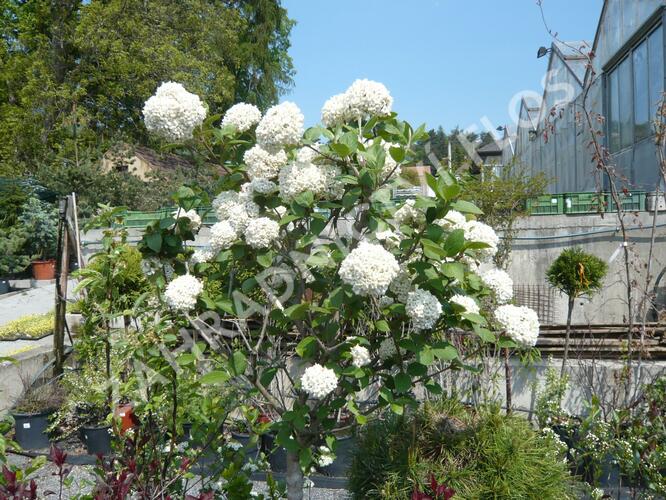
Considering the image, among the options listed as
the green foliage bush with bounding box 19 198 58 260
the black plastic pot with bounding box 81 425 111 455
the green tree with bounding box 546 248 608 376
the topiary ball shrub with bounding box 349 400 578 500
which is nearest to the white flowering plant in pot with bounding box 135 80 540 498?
the topiary ball shrub with bounding box 349 400 578 500

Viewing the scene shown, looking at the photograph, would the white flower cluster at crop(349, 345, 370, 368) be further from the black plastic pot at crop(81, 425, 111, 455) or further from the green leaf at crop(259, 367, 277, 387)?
the black plastic pot at crop(81, 425, 111, 455)

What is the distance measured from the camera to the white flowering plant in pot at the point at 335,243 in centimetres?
199

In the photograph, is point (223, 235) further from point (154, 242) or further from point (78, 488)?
point (78, 488)

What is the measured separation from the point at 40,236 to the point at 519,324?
12.6 meters

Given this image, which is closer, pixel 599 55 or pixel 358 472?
pixel 358 472

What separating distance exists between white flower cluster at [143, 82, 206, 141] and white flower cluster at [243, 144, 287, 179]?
223 millimetres

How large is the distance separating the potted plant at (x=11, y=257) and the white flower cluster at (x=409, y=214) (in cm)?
1133

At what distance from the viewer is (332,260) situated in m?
2.08

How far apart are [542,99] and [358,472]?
16.4 m

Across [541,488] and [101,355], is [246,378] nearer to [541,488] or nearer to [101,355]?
[541,488]

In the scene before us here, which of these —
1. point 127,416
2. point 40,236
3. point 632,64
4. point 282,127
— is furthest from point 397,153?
point 40,236

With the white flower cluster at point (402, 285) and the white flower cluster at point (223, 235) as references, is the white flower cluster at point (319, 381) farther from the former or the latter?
the white flower cluster at point (223, 235)

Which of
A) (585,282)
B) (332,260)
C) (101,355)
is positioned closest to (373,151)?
(332,260)

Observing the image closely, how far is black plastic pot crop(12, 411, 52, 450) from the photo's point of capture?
5051 millimetres
